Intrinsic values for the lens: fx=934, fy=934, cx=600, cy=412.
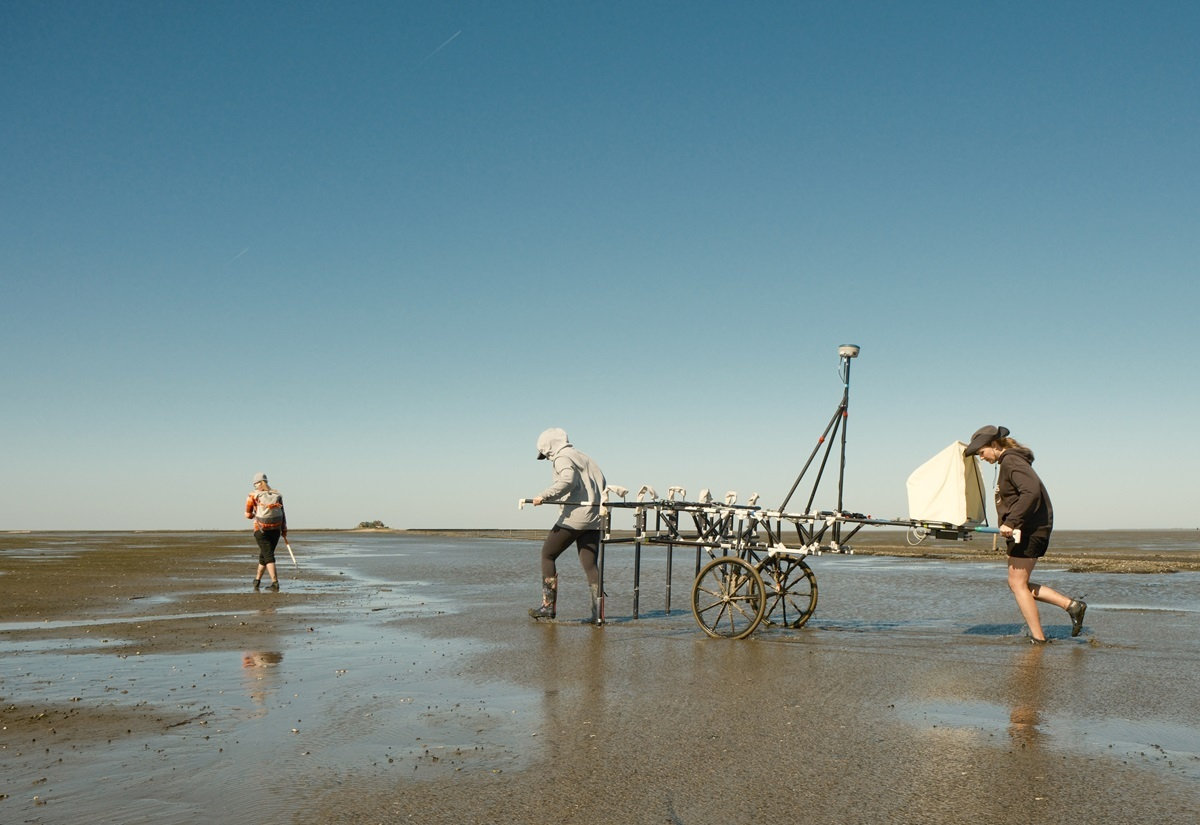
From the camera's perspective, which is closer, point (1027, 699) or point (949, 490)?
point (1027, 699)

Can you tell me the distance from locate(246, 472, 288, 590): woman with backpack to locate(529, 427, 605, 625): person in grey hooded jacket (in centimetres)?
671

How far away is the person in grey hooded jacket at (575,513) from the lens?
11945mm

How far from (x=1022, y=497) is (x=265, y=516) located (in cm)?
1242

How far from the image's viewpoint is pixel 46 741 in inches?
238

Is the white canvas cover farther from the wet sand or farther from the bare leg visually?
the wet sand

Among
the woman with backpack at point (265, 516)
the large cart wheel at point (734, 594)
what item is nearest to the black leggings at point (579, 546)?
the large cart wheel at point (734, 594)

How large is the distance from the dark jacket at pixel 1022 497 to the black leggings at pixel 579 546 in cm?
489

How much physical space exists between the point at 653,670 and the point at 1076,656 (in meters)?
4.51

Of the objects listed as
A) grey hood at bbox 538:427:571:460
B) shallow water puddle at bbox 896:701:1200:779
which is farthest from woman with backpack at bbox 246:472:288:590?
shallow water puddle at bbox 896:701:1200:779

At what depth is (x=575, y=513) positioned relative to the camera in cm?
1200

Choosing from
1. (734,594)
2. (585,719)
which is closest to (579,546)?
(734,594)

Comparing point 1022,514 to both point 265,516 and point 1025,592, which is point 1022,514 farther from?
point 265,516

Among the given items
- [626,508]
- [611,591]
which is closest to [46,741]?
[626,508]

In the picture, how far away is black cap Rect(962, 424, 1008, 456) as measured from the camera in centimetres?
1061
